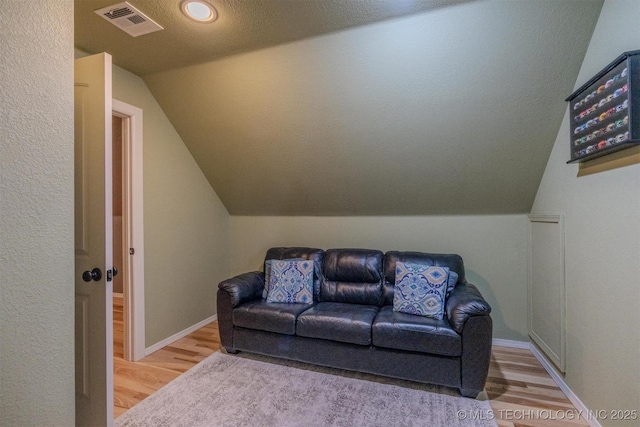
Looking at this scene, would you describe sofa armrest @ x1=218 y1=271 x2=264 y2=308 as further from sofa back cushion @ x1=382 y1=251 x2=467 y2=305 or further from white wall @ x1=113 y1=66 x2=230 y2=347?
sofa back cushion @ x1=382 y1=251 x2=467 y2=305

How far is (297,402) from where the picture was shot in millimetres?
2119

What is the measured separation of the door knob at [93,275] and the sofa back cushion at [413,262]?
2.30m

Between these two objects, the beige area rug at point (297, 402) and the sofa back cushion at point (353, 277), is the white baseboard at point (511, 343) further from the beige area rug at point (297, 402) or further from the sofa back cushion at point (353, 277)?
the sofa back cushion at point (353, 277)

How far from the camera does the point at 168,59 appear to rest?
250 cm

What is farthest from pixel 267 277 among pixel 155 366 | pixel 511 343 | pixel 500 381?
pixel 511 343

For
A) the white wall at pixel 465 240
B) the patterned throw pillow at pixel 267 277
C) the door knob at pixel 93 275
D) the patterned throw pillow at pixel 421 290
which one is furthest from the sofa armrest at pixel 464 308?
the door knob at pixel 93 275

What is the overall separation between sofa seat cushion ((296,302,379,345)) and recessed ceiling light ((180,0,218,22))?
7.48 ft

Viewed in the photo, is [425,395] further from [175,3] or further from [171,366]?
[175,3]

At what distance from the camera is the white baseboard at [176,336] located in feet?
9.36

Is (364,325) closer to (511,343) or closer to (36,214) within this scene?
(511,343)

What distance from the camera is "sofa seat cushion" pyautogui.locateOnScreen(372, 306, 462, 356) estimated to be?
2203 mm

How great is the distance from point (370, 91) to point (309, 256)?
1.75 metres

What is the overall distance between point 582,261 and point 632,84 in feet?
3.57

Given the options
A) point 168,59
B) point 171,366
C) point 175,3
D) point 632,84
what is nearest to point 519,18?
point 632,84
